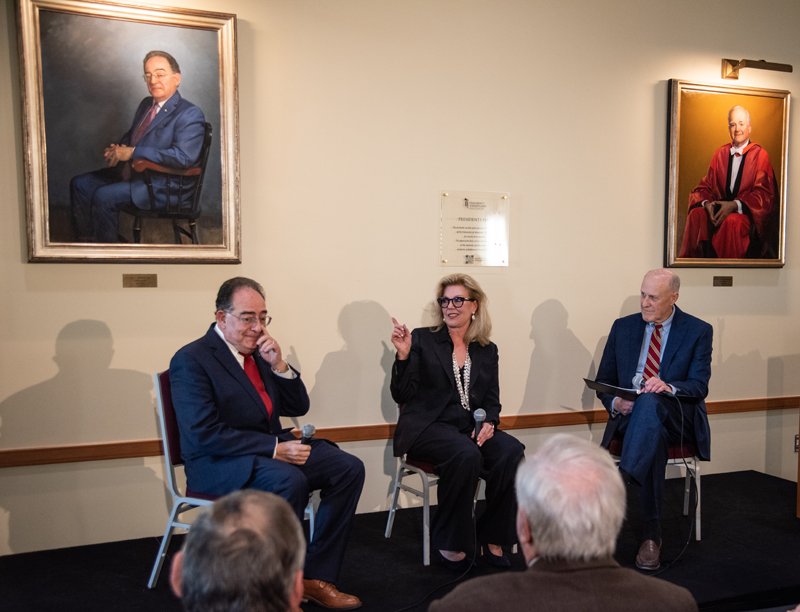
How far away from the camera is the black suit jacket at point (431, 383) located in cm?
340

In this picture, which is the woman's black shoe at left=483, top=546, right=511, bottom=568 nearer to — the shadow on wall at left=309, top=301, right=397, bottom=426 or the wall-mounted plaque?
the shadow on wall at left=309, top=301, right=397, bottom=426

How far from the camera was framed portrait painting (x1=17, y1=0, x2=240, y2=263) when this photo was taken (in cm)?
320

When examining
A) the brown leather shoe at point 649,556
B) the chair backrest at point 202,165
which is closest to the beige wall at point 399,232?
the chair backrest at point 202,165

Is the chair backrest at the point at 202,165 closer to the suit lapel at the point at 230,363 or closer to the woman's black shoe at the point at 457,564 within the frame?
the suit lapel at the point at 230,363

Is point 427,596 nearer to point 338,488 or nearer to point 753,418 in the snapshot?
point 338,488

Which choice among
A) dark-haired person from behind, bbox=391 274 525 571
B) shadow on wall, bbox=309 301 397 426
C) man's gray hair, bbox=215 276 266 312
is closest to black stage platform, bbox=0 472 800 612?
dark-haired person from behind, bbox=391 274 525 571

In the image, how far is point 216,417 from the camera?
107 inches

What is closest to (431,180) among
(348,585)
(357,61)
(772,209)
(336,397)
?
(357,61)

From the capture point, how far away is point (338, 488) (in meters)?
2.86

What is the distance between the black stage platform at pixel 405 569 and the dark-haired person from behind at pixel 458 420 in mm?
183

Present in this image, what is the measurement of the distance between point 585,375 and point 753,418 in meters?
1.50

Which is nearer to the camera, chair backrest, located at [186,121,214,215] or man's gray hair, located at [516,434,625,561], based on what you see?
man's gray hair, located at [516,434,625,561]

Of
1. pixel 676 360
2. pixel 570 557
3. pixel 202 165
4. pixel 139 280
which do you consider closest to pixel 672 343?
pixel 676 360

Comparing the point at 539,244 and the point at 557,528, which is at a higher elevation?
the point at 539,244
